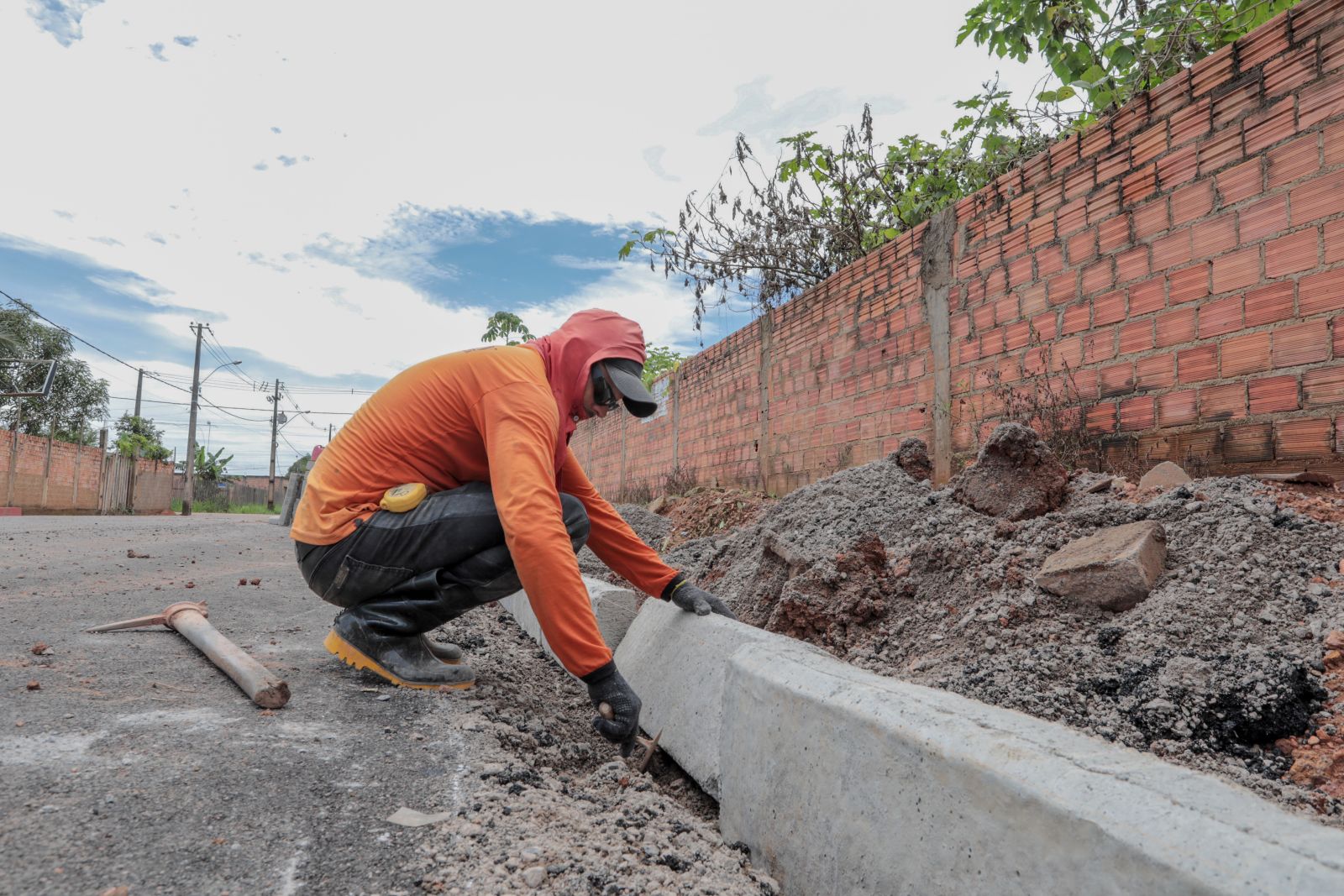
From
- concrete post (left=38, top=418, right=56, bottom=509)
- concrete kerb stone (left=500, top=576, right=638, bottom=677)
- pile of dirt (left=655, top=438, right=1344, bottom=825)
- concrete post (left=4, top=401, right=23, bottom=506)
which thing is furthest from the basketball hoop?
pile of dirt (left=655, top=438, right=1344, bottom=825)

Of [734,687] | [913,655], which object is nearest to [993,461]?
[913,655]

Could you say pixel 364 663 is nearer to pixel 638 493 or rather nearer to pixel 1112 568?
pixel 1112 568

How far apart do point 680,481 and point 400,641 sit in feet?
19.5

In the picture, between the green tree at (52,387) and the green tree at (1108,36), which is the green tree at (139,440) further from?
the green tree at (1108,36)

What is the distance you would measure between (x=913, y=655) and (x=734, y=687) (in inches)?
37.7

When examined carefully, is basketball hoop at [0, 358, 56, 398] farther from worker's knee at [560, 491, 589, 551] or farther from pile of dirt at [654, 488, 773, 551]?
worker's knee at [560, 491, 589, 551]

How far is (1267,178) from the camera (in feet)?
9.03

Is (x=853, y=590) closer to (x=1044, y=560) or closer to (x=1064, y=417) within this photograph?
(x=1044, y=560)

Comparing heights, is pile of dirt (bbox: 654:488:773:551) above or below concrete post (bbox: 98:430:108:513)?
below

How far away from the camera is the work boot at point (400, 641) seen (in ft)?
8.09

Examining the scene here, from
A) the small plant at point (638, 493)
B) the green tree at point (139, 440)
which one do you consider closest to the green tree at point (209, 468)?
the green tree at point (139, 440)

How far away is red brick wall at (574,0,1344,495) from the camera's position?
2631mm

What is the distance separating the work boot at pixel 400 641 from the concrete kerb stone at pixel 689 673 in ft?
2.06

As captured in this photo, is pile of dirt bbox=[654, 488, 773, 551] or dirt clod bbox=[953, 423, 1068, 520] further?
pile of dirt bbox=[654, 488, 773, 551]
